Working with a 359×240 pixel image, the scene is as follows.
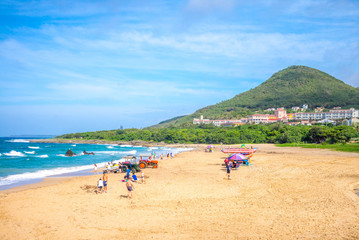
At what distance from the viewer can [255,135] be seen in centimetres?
7569

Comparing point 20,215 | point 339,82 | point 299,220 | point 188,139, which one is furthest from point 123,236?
point 339,82

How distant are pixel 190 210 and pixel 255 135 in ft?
221

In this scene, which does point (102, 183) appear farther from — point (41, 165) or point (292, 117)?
point (292, 117)

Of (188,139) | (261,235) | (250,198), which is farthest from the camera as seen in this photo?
(188,139)

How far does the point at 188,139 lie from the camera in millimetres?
91875

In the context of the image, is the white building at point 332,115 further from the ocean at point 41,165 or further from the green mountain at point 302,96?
the ocean at point 41,165

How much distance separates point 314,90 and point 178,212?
617ft

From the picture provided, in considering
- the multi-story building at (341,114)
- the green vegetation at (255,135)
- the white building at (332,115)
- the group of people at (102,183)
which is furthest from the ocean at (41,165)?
the multi-story building at (341,114)

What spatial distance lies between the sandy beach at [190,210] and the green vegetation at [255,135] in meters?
39.7

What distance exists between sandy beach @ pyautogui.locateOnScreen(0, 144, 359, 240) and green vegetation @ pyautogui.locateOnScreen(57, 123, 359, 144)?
39.7 metres

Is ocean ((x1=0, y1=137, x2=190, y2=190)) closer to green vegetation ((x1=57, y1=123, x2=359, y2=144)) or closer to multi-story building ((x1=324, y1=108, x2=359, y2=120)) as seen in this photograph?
green vegetation ((x1=57, y1=123, x2=359, y2=144))

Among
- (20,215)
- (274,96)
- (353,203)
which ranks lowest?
(353,203)

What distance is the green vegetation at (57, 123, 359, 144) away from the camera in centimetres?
5347

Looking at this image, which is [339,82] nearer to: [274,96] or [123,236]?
[274,96]
